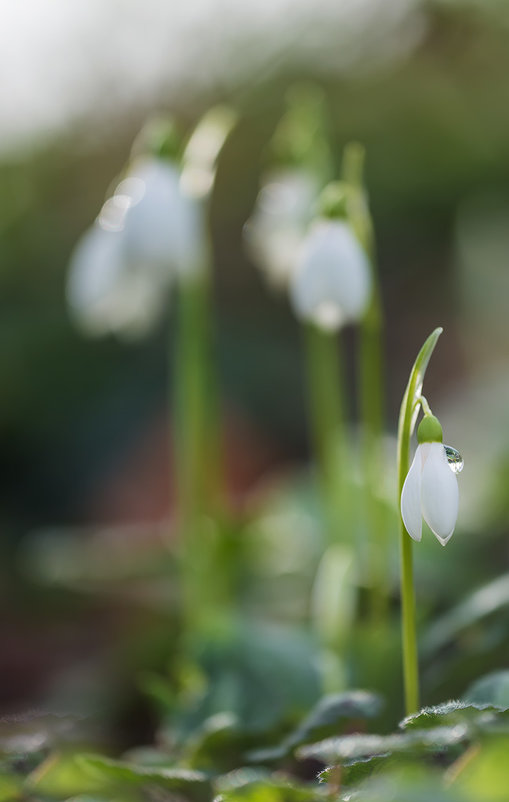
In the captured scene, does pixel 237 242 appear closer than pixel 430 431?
No

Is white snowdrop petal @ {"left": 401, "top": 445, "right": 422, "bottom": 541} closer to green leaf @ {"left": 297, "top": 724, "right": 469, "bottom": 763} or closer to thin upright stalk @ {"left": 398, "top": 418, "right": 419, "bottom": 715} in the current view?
thin upright stalk @ {"left": 398, "top": 418, "right": 419, "bottom": 715}

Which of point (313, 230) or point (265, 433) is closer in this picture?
point (313, 230)

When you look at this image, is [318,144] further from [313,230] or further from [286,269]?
[313,230]

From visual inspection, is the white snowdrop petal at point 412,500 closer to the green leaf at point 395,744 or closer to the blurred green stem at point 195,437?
the green leaf at point 395,744

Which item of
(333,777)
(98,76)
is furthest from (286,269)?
(98,76)

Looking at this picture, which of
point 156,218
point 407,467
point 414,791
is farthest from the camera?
point 156,218

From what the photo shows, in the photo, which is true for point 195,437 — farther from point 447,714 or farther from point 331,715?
point 447,714

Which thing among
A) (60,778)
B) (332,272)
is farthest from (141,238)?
(60,778)
